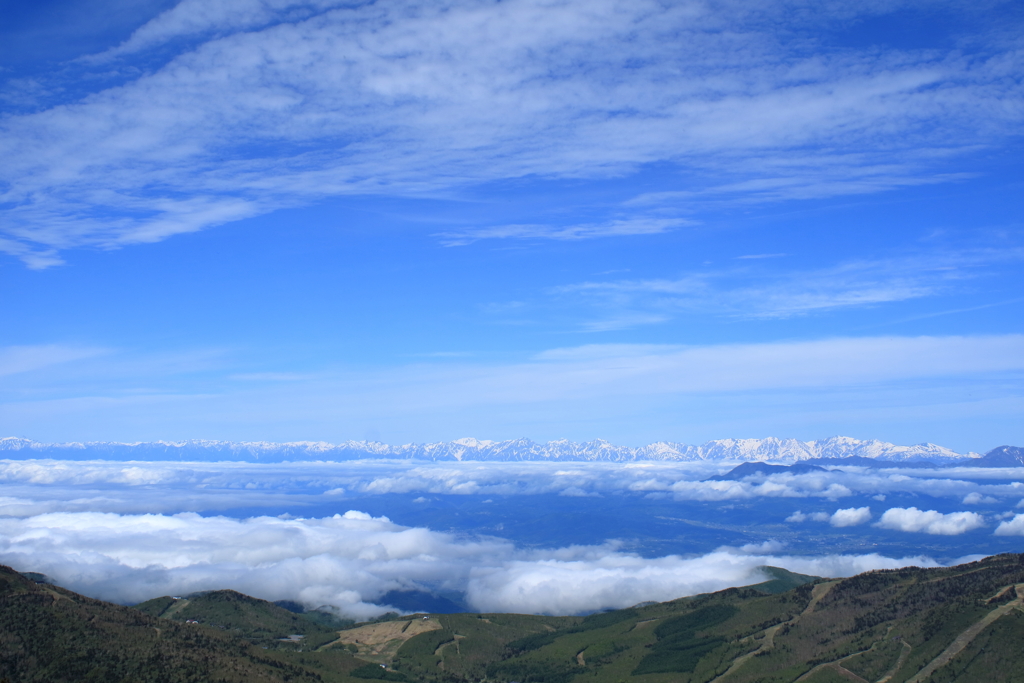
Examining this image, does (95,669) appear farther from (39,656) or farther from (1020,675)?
(1020,675)

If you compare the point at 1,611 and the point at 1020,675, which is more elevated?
the point at 1,611

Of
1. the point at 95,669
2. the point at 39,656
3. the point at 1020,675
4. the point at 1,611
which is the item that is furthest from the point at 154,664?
the point at 1020,675

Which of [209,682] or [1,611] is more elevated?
[1,611]

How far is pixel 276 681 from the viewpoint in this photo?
19950 cm

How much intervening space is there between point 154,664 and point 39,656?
28.3 meters

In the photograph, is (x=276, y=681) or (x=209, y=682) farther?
(x=276, y=681)

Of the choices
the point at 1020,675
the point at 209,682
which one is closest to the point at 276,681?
the point at 209,682

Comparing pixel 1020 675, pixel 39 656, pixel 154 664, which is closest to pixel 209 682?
pixel 154 664

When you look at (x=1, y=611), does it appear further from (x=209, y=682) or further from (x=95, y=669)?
(x=209, y=682)

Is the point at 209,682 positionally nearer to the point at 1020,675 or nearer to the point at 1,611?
the point at 1,611

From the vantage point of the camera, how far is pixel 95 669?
181125 millimetres

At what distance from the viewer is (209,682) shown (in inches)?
7160

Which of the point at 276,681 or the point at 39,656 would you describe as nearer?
the point at 39,656

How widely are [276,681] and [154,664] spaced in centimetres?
3172
